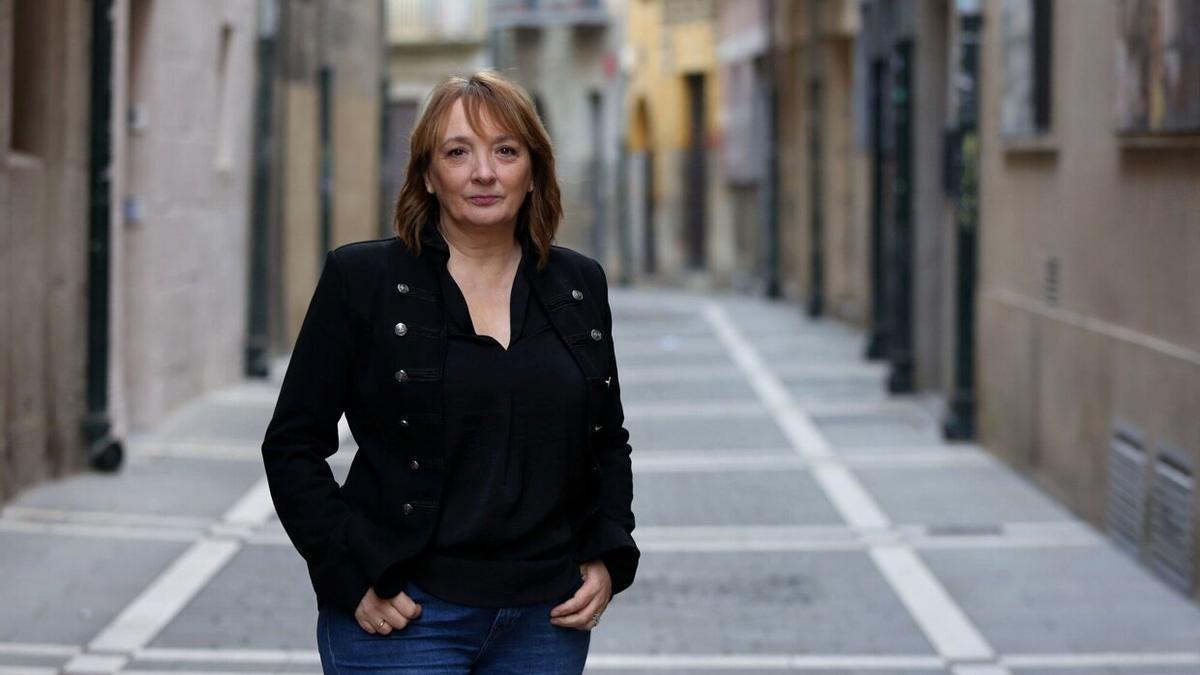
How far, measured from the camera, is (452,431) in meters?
3.58

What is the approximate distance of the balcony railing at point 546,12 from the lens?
43.3 meters

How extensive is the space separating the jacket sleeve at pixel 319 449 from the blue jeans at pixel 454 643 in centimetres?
7

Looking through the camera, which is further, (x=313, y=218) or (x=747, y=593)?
(x=313, y=218)

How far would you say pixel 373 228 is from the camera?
81.2 feet

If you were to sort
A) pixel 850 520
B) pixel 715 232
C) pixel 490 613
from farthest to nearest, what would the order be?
pixel 715 232, pixel 850 520, pixel 490 613

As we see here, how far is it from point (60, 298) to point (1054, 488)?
526 cm

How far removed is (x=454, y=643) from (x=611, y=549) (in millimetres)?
310

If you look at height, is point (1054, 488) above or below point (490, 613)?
below

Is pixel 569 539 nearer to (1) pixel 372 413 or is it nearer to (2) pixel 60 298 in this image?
(1) pixel 372 413

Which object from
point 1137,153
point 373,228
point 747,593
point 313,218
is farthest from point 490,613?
point 373,228

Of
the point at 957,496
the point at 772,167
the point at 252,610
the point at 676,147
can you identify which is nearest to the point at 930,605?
the point at 252,610

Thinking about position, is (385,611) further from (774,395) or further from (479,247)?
(774,395)

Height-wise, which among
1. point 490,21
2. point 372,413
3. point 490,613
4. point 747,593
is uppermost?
point 490,21

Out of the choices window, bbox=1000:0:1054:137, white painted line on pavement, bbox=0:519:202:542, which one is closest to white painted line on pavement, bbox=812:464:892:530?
window, bbox=1000:0:1054:137
